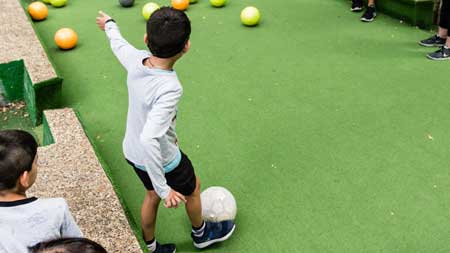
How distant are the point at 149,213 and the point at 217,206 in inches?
18.5

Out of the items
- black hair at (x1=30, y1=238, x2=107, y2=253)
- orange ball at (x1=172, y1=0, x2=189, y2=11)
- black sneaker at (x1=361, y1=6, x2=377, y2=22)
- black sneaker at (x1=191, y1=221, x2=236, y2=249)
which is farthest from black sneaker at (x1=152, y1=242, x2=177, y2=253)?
orange ball at (x1=172, y1=0, x2=189, y2=11)

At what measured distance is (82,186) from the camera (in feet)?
11.1

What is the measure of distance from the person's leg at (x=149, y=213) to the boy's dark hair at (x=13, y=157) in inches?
37.4

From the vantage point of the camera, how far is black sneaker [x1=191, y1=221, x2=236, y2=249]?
3.21 m

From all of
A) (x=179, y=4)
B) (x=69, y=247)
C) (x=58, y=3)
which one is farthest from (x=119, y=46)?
(x=58, y=3)

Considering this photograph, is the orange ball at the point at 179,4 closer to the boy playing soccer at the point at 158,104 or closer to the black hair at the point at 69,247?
the boy playing soccer at the point at 158,104

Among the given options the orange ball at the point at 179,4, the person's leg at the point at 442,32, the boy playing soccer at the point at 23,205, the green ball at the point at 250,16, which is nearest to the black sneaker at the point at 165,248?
the boy playing soccer at the point at 23,205

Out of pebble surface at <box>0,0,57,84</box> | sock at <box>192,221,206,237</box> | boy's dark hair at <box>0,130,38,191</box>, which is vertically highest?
boy's dark hair at <box>0,130,38,191</box>

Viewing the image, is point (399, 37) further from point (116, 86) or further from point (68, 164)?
point (68, 164)

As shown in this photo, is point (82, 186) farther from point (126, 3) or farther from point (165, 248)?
point (126, 3)

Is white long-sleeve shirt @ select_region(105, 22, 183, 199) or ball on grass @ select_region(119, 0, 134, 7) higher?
white long-sleeve shirt @ select_region(105, 22, 183, 199)

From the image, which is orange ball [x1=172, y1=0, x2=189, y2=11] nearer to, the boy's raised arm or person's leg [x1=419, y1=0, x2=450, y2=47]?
person's leg [x1=419, y1=0, x2=450, y2=47]

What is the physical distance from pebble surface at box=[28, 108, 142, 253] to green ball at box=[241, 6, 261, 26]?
2805 millimetres

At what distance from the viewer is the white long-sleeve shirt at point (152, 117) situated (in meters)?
2.39
